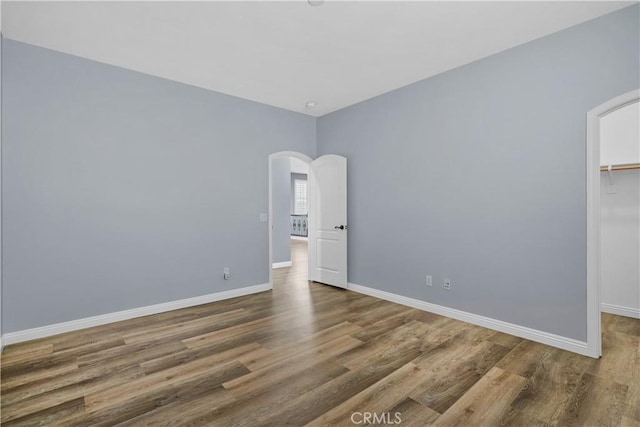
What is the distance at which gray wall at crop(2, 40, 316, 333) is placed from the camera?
3.10m

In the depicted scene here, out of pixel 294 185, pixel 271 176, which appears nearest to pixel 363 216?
pixel 271 176

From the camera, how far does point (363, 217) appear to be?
189 inches

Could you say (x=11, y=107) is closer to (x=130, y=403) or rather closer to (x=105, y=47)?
(x=105, y=47)

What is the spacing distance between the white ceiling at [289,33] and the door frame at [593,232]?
3.17 ft

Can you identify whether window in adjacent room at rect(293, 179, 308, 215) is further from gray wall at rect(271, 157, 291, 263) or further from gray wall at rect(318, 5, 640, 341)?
gray wall at rect(318, 5, 640, 341)

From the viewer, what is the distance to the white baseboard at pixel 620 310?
3.48m

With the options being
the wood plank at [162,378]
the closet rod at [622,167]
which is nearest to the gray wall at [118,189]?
the wood plank at [162,378]

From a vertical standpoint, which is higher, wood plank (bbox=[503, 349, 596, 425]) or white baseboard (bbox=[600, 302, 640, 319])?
white baseboard (bbox=[600, 302, 640, 319])

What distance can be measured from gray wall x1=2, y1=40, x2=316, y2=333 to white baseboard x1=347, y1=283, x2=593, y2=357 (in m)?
2.07

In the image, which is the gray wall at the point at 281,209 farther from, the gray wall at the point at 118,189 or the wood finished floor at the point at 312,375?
the wood finished floor at the point at 312,375

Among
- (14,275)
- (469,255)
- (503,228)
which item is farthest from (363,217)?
(14,275)

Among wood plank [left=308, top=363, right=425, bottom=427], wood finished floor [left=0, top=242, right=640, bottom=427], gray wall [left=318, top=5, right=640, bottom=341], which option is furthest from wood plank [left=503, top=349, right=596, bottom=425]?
wood plank [left=308, top=363, right=425, bottom=427]

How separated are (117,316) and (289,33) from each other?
11.8 ft

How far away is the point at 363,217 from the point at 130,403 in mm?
3548
